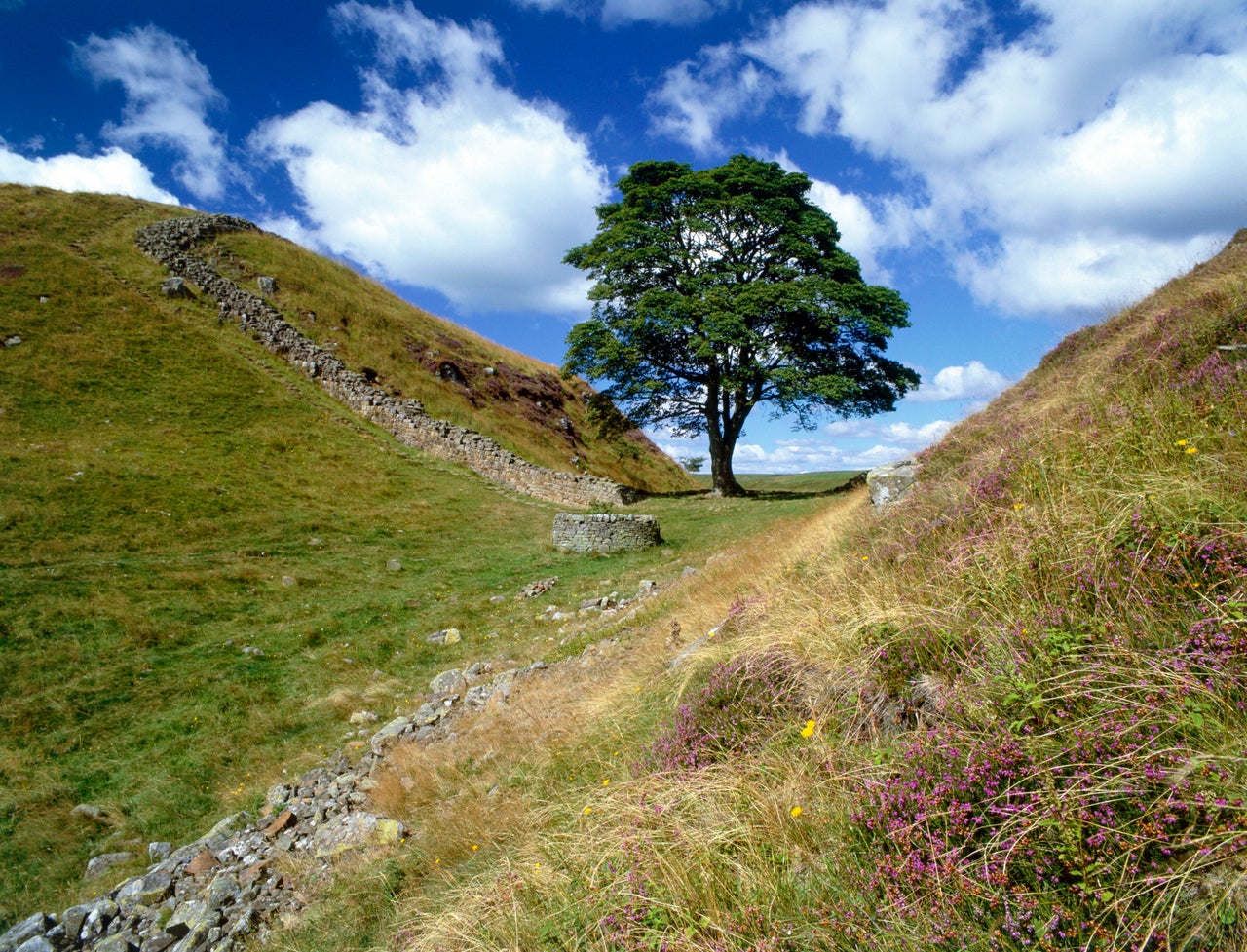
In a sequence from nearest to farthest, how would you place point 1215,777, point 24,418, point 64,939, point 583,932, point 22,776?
point 1215,777, point 583,932, point 64,939, point 22,776, point 24,418

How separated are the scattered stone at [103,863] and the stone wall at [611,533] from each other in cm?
1203

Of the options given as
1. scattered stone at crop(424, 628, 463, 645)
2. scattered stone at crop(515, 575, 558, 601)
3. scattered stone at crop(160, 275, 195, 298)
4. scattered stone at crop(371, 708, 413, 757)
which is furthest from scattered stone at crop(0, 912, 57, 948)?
scattered stone at crop(160, 275, 195, 298)

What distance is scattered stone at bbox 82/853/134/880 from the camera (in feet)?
22.3

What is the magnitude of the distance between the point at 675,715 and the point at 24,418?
974 inches

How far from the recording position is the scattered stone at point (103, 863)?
680 centimetres

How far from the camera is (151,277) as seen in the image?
30.2 m

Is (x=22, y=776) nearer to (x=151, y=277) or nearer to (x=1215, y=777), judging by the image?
(x=1215, y=777)

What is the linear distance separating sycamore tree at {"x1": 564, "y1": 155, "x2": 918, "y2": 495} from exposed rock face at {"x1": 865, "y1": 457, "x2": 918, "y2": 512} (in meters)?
15.7

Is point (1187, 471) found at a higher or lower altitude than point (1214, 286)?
lower

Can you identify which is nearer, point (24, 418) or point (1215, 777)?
point (1215, 777)

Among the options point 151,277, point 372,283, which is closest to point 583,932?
point 151,277

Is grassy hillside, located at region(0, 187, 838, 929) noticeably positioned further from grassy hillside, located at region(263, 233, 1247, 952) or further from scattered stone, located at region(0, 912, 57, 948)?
grassy hillside, located at region(263, 233, 1247, 952)

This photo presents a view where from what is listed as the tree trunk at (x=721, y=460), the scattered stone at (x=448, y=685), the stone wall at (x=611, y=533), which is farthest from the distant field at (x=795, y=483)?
the scattered stone at (x=448, y=685)

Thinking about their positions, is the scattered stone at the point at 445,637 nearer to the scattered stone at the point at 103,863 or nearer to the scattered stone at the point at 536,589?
the scattered stone at the point at 536,589
